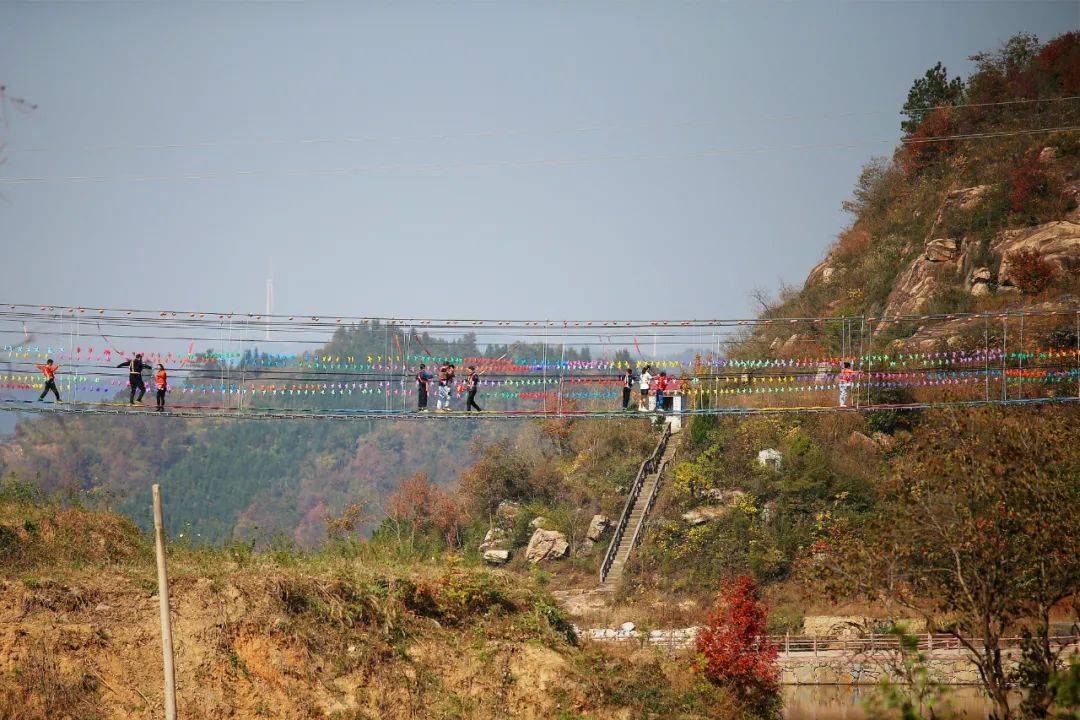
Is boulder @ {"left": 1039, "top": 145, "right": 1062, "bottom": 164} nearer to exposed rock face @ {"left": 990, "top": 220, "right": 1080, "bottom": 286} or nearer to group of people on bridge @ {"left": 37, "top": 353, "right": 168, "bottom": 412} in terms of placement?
exposed rock face @ {"left": 990, "top": 220, "right": 1080, "bottom": 286}

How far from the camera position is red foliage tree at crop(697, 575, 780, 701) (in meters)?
25.1

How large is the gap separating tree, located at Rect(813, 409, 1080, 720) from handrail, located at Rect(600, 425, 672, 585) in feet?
48.2

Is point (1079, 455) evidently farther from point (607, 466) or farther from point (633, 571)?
point (607, 466)

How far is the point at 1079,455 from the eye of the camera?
23.8m

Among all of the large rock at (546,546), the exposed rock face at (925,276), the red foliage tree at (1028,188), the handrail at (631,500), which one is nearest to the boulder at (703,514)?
the handrail at (631,500)

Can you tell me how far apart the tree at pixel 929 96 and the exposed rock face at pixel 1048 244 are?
13.5 metres

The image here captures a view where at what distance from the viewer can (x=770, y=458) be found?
127 feet

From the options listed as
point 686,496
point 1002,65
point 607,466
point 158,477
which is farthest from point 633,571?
point 158,477

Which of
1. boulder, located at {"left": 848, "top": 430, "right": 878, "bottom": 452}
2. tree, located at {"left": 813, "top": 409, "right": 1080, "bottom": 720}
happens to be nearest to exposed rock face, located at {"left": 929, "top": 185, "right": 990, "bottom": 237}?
boulder, located at {"left": 848, "top": 430, "right": 878, "bottom": 452}

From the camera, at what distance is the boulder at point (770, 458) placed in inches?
1510

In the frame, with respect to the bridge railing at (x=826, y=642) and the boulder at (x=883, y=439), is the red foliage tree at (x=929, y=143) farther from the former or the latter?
the bridge railing at (x=826, y=642)

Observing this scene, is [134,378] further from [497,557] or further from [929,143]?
[929,143]

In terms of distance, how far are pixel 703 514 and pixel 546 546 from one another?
5051 millimetres

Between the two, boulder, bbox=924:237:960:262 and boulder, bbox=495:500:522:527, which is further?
boulder, bbox=924:237:960:262
